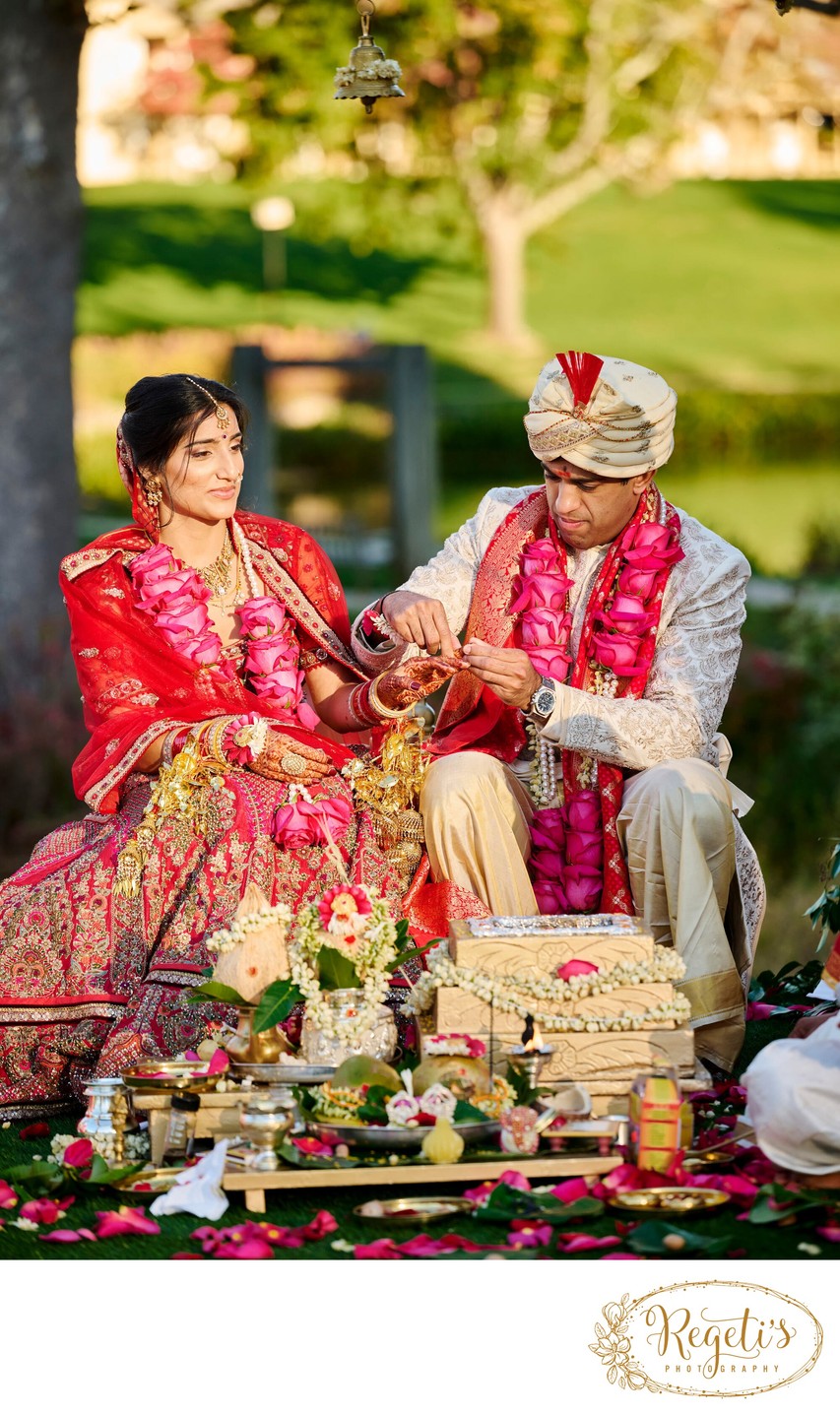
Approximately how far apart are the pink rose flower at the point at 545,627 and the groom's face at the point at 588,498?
22 cm

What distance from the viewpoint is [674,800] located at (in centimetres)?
448

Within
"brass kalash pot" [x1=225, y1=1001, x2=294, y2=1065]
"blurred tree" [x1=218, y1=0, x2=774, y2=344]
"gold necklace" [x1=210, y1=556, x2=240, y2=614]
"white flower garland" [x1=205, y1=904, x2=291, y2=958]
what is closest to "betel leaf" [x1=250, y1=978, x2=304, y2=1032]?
"brass kalash pot" [x1=225, y1=1001, x2=294, y2=1065]

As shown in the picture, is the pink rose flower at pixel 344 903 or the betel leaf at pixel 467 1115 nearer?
the betel leaf at pixel 467 1115

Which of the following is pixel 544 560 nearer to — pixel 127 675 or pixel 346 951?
pixel 127 675

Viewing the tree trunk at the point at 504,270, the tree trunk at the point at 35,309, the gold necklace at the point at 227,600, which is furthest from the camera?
the tree trunk at the point at 504,270

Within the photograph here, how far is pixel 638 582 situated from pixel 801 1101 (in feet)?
5.33

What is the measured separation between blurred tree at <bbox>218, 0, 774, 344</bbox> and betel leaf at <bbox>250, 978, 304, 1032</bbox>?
24.5 ft

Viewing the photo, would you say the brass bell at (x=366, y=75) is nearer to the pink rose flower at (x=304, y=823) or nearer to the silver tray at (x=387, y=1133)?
the pink rose flower at (x=304, y=823)

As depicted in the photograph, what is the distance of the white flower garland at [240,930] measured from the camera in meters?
4.06

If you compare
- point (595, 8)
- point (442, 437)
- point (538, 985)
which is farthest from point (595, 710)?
point (442, 437)

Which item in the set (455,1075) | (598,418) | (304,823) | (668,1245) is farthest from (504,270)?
(668,1245)

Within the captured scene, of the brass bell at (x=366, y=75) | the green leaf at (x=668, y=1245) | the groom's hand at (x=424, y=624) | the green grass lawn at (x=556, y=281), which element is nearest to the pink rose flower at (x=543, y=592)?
the groom's hand at (x=424, y=624)

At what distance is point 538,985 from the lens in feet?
13.2
